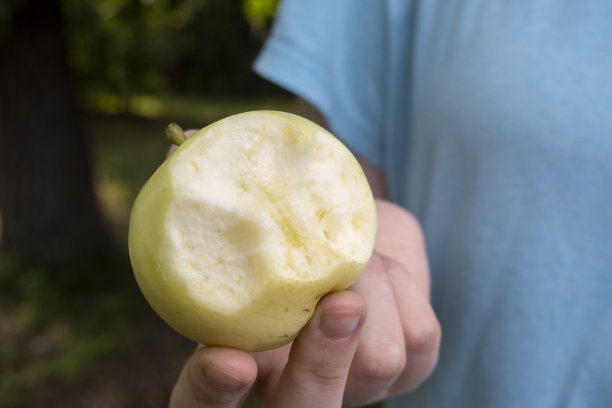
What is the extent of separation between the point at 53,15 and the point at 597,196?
307 centimetres

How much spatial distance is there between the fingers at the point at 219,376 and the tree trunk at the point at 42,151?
9.21 feet

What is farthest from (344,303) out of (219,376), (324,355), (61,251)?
(61,251)

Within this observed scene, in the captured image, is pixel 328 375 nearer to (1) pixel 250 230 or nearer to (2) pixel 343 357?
(2) pixel 343 357

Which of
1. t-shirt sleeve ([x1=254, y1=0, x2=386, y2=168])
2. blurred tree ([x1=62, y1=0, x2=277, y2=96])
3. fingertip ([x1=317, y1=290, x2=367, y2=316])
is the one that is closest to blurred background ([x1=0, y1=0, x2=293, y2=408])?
t-shirt sleeve ([x1=254, y1=0, x2=386, y2=168])

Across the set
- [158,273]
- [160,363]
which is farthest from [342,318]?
[160,363]

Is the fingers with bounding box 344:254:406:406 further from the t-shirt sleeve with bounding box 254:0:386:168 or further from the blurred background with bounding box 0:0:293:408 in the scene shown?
the blurred background with bounding box 0:0:293:408

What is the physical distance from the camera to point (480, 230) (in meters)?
1.10

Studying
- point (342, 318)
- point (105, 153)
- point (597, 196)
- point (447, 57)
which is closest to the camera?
point (342, 318)

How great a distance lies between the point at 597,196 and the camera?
0.96 metres

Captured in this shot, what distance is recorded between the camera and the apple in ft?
2.43

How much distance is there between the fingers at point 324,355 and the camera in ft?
2.32

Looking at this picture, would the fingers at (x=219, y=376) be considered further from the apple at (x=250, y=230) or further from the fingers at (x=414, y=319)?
the fingers at (x=414, y=319)

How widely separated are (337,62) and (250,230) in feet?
2.33

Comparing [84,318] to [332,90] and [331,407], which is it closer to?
[332,90]
